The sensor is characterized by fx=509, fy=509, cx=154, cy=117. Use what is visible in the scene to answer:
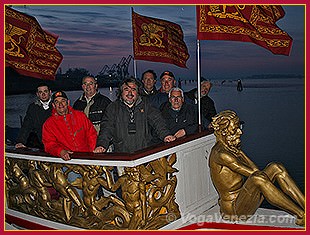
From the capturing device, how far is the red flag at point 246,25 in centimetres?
566

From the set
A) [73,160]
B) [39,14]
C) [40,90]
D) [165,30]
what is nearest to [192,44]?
[39,14]

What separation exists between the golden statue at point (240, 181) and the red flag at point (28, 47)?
315 centimetres

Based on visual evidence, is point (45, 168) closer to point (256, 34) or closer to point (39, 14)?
point (256, 34)

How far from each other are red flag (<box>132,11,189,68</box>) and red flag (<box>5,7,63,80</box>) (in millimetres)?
1327

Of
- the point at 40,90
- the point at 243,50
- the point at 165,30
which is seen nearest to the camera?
the point at 40,90

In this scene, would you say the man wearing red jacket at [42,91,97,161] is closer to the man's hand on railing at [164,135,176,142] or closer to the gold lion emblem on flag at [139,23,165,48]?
the man's hand on railing at [164,135,176,142]

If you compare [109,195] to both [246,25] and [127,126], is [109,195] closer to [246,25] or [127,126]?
[127,126]

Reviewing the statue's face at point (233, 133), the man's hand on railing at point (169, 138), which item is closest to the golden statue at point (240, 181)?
the statue's face at point (233, 133)

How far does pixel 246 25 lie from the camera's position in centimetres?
580

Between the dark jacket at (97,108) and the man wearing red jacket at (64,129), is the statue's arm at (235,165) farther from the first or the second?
the dark jacket at (97,108)

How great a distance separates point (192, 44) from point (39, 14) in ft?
16.6

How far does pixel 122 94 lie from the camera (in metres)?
5.37

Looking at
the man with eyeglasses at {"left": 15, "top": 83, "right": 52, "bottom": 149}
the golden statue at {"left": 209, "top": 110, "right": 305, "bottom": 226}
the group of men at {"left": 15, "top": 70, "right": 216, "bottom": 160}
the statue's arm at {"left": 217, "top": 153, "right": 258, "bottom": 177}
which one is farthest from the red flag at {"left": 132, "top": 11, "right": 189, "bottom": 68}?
the statue's arm at {"left": 217, "top": 153, "right": 258, "bottom": 177}

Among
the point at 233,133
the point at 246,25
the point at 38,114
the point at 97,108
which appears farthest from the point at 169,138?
the point at 38,114
